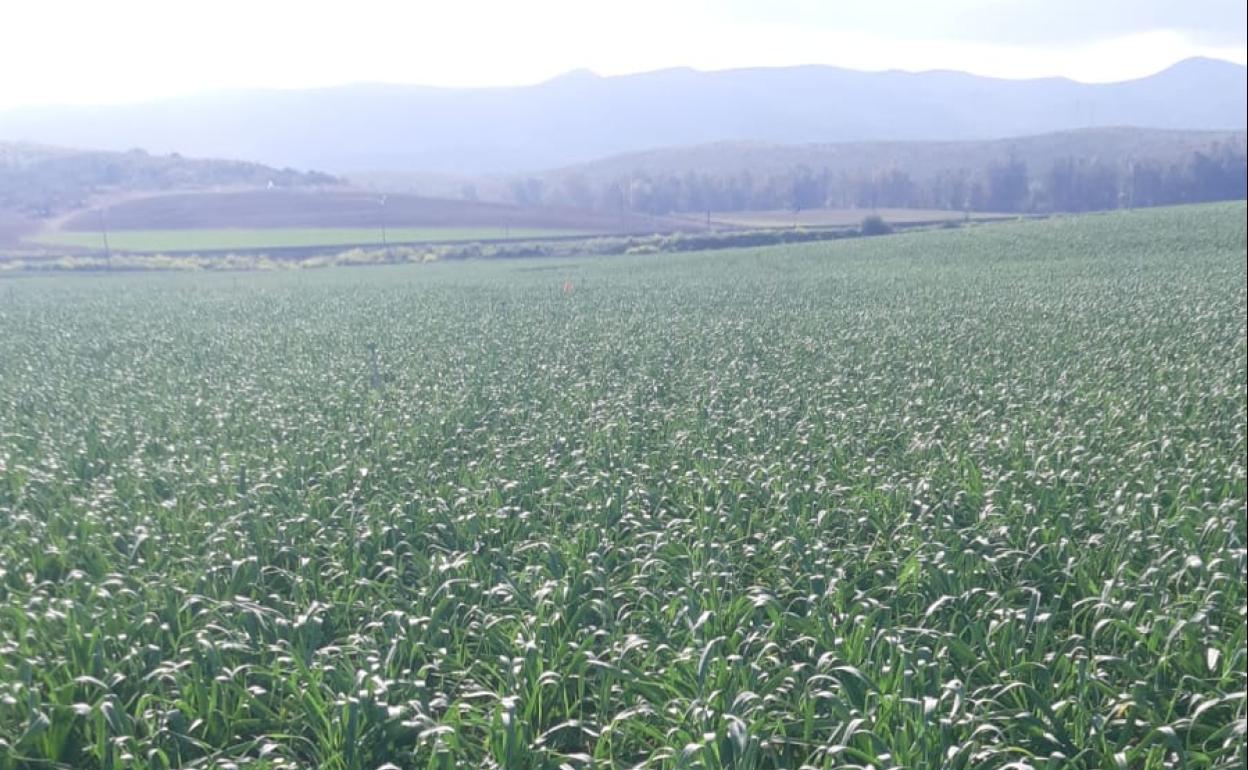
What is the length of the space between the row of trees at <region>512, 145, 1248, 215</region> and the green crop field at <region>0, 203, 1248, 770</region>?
358 ft

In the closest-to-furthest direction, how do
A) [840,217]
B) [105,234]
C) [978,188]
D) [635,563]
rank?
[635,563]
[105,234]
[840,217]
[978,188]

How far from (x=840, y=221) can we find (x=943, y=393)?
97.3m

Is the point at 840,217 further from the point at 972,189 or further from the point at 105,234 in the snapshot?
the point at 105,234

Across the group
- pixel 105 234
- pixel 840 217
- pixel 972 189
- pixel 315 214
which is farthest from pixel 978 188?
pixel 105 234

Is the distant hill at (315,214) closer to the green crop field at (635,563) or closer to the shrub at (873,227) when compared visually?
the shrub at (873,227)

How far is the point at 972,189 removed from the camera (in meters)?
133

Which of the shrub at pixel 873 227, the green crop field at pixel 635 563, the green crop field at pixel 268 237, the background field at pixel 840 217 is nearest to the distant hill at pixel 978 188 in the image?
the background field at pixel 840 217

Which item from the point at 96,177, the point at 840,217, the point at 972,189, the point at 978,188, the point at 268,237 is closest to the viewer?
the point at 268,237

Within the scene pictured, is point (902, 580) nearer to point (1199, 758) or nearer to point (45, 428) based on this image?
point (1199, 758)

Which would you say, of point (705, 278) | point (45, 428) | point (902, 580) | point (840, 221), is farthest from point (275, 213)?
point (902, 580)

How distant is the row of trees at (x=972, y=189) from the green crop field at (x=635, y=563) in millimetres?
109115

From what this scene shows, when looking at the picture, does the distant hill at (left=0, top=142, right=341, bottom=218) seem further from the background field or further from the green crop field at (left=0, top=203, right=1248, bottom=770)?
the green crop field at (left=0, top=203, right=1248, bottom=770)

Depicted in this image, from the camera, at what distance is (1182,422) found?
47.0ft

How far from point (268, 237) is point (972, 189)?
8058 cm
